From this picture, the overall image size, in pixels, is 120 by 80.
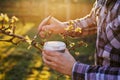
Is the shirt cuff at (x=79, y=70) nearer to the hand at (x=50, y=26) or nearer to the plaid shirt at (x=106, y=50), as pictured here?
the plaid shirt at (x=106, y=50)

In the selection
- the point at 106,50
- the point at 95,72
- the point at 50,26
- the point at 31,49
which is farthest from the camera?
the point at 31,49

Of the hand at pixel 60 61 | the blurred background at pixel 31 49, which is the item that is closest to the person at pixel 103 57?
the hand at pixel 60 61

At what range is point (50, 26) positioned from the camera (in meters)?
3.11

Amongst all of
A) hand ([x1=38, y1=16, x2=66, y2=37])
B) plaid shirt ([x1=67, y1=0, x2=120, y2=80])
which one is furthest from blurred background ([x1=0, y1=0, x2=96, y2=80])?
plaid shirt ([x1=67, y1=0, x2=120, y2=80])

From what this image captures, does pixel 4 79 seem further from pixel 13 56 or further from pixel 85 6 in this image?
pixel 85 6

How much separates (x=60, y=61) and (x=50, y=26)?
2.61 feet

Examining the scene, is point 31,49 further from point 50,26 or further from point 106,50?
point 106,50

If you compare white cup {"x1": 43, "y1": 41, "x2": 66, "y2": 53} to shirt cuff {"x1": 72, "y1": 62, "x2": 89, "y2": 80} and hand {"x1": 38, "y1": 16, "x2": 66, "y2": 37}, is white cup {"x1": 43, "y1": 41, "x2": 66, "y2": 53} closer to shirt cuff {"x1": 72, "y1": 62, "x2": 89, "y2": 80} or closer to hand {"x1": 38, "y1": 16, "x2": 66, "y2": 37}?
shirt cuff {"x1": 72, "y1": 62, "x2": 89, "y2": 80}

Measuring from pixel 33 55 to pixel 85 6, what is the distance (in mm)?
5839

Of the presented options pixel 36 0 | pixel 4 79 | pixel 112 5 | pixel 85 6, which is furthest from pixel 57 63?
pixel 36 0

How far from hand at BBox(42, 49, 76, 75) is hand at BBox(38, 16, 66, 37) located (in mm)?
681

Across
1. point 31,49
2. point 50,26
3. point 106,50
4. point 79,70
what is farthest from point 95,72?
point 31,49

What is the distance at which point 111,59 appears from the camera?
7.88 ft

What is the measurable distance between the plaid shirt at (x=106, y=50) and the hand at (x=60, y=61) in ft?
0.13
